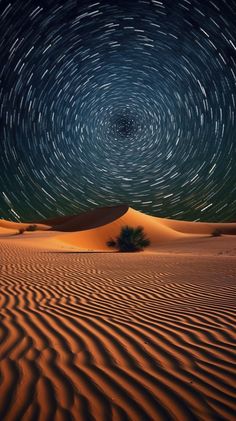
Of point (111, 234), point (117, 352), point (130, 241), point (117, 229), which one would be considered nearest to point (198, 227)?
point (117, 229)

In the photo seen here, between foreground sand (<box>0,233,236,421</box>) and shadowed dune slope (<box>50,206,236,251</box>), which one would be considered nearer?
foreground sand (<box>0,233,236,421</box>)

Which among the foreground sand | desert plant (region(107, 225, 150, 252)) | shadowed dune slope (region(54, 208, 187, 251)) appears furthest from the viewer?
shadowed dune slope (region(54, 208, 187, 251))

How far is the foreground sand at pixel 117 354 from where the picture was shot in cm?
254

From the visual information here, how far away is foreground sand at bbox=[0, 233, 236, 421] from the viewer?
99.9 inches

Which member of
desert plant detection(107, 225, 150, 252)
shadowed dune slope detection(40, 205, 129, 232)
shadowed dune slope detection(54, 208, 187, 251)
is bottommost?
desert plant detection(107, 225, 150, 252)

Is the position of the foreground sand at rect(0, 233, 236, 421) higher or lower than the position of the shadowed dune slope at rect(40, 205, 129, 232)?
lower

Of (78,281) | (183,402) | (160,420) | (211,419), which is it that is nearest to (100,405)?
(160,420)

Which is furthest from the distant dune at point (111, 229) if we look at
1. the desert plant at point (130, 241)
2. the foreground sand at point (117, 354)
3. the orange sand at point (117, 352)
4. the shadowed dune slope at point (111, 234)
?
the foreground sand at point (117, 354)

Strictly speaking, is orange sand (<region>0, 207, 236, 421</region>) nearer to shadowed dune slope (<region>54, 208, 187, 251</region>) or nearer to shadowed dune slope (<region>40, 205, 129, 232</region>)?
shadowed dune slope (<region>54, 208, 187, 251</region>)

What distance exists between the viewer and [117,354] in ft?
11.7

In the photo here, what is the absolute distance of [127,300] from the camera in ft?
21.2

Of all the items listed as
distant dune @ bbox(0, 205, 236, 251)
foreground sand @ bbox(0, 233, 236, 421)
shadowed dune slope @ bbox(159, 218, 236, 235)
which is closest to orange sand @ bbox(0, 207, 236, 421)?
foreground sand @ bbox(0, 233, 236, 421)

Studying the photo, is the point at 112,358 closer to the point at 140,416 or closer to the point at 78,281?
the point at 140,416

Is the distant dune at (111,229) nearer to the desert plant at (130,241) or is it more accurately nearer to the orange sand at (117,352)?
the desert plant at (130,241)
